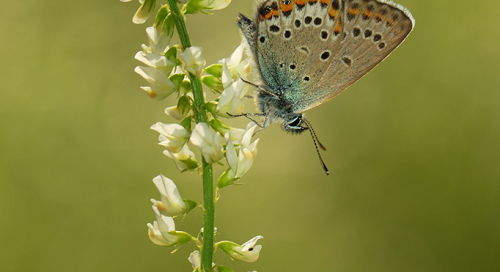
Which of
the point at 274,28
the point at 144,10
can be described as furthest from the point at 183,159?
the point at 274,28

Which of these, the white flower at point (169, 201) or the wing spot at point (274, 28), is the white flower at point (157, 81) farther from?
the wing spot at point (274, 28)

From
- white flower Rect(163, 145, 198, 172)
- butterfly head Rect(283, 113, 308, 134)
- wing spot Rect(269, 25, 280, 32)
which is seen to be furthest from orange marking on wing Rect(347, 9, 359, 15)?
white flower Rect(163, 145, 198, 172)

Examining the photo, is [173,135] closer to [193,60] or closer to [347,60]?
[193,60]

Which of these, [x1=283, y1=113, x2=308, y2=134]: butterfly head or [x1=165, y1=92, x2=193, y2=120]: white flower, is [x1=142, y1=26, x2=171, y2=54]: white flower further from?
[x1=283, y1=113, x2=308, y2=134]: butterfly head

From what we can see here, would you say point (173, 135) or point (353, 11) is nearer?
point (173, 135)

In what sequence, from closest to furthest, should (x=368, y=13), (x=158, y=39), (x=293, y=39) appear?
(x=158, y=39) → (x=368, y=13) → (x=293, y=39)

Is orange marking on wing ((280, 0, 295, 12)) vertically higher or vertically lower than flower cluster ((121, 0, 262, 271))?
higher

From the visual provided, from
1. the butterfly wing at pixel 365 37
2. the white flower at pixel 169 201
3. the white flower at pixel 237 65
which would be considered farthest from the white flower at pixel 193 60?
the butterfly wing at pixel 365 37
